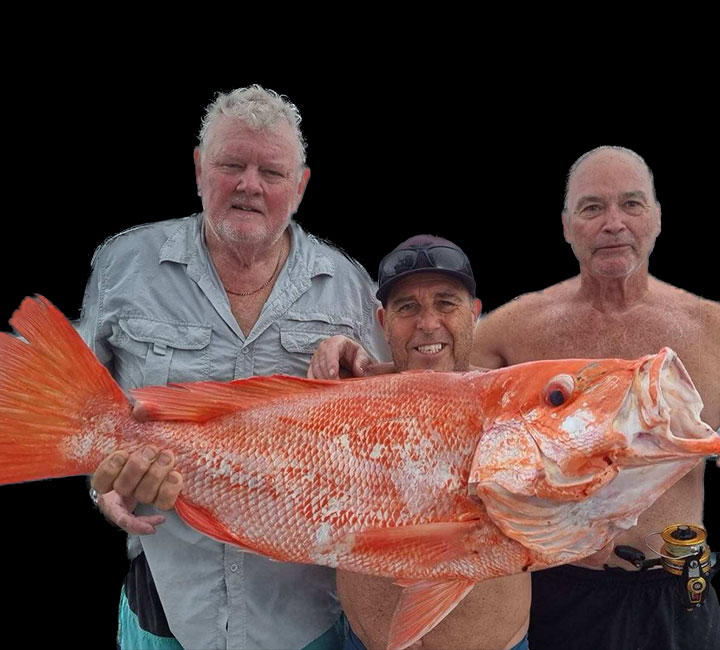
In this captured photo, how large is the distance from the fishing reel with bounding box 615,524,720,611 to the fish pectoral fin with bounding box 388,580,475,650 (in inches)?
60.9

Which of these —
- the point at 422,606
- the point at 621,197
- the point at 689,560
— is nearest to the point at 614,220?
the point at 621,197

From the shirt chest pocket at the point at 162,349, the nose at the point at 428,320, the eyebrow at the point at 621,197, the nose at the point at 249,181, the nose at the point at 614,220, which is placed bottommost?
the shirt chest pocket at the point at 162,349

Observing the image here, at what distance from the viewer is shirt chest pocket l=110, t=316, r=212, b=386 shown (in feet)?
12.2

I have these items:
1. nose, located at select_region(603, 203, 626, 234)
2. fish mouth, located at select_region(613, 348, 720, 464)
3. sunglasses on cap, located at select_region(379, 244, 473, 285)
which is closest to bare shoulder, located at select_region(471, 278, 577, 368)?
nose, located at select_region(603, 203, 626, 234)

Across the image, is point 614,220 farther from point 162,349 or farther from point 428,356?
point 162,349

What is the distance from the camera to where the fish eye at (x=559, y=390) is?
8.21ft

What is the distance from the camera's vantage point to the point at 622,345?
13.8 ft

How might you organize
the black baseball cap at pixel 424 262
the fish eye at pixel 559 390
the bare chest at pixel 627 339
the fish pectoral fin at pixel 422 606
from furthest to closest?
the bare chest at pixel 627 339 < the black baseball cap at pixel 424 262 < the fish pectoral fin at pixel 422 606 < the fish eye at pixel 559 390

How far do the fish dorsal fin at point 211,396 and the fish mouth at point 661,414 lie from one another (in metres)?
1.08

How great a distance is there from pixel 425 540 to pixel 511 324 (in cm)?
212

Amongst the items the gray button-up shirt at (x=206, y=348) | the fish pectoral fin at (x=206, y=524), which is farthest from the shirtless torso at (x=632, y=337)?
the fish pectoral fin at (x=206, y=524)

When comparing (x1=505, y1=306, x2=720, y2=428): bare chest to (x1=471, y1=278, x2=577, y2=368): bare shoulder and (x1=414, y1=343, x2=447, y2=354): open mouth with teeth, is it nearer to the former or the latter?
(x1=471, y1=278, x2=577, y2=368): bare shoulder

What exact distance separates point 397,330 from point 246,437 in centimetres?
88

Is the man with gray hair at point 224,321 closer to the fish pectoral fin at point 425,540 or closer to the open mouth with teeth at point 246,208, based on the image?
the open mouth with teeth at point 246,208
